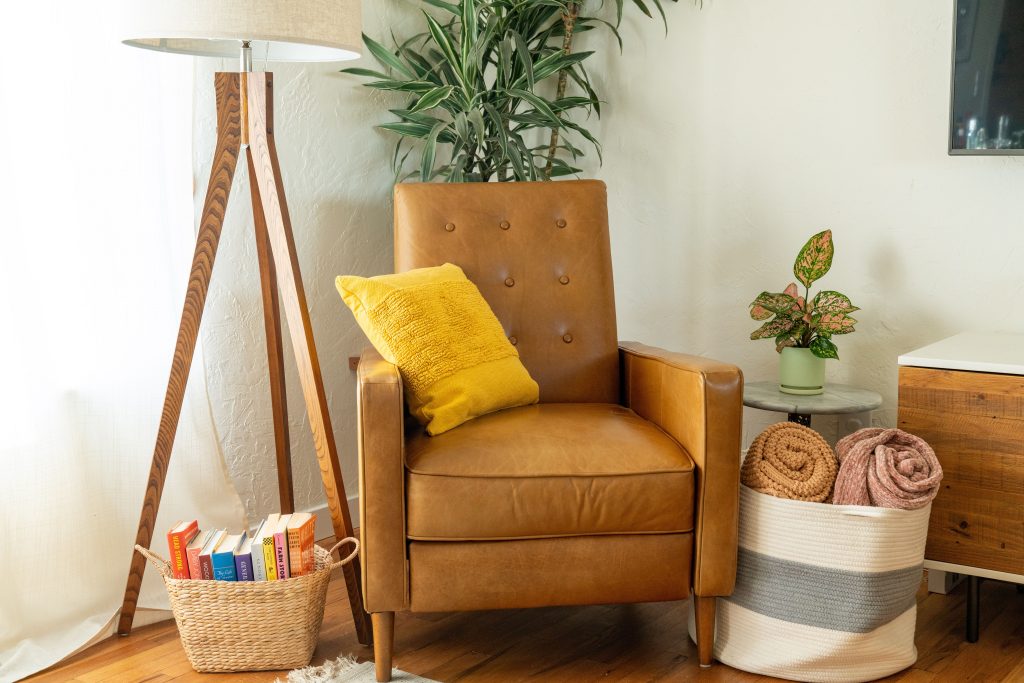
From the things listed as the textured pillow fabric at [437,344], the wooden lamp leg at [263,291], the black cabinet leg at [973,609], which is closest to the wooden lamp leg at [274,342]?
the wooden lamp leg at [263,291]

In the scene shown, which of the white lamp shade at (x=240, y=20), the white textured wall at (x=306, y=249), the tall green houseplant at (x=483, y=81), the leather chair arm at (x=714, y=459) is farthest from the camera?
the tall green houseplant at (x=483, y=81)

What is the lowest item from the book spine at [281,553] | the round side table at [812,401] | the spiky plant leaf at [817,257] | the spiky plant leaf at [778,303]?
the book spine at [281,553]

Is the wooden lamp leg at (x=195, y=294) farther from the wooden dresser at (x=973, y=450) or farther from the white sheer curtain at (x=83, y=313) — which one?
the wooden dresser at (x=973, y=450)

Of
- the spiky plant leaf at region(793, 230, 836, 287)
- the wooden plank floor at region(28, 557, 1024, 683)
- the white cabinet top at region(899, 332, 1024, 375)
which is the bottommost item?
the wooden plank floor at region(28, 557, 1024, 683)

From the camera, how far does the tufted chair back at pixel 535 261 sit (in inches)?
91.4

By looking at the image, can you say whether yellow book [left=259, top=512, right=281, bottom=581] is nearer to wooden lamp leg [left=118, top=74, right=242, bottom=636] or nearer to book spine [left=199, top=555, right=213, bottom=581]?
book spine [left=199, top=555, right=213, bottom=581]

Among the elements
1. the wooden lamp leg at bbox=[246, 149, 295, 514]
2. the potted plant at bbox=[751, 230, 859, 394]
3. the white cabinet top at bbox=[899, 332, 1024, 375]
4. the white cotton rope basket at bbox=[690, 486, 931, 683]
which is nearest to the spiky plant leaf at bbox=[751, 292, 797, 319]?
the potted plant at bbox=[751, 230, 859, 394]

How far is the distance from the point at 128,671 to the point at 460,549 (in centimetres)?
72

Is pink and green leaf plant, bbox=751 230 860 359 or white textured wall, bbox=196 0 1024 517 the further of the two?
white textured wall, bbox=196 0 1024 517

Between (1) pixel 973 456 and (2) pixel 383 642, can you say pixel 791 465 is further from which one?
(2) pixel 383 642

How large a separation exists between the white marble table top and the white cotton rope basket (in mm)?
371

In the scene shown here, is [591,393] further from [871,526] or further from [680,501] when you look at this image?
[871,526]

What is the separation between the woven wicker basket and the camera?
1.89 metres

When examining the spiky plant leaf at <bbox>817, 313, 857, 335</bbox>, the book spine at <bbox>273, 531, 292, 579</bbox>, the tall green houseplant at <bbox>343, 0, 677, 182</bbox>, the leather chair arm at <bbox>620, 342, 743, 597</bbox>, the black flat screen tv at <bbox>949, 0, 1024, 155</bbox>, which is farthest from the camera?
the tall green houseplant at <bbox>343, 0, 677, 182</bbox>
